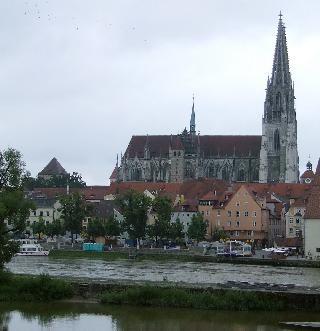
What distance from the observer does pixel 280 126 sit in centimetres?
16225

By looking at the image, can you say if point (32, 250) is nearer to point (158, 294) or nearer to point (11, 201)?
point (11, 201)

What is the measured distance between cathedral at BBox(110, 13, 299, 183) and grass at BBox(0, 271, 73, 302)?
384ft

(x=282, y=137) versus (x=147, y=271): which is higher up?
(x=282, y=137)

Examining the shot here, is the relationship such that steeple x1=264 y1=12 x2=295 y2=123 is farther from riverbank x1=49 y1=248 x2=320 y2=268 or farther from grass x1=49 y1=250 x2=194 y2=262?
grass x1=49 y1=250 x2=194 y2=262

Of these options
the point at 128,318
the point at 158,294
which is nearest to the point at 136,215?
the point at 158,294

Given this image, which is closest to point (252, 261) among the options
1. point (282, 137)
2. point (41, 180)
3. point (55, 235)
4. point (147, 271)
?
point (147, 271)

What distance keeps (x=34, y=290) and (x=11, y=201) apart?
460 cm

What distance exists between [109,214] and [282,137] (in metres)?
51.2

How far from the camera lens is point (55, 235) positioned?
113m

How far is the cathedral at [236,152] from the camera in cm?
16075

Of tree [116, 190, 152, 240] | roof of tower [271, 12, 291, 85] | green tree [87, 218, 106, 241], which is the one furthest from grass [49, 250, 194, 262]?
roof of tower [271, 12, 291, 85]

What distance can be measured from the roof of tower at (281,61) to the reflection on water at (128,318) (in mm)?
126767

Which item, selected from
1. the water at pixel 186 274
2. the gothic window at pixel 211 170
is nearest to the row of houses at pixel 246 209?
the water at pixel 186 274

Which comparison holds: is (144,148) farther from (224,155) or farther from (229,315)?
(229,315)
